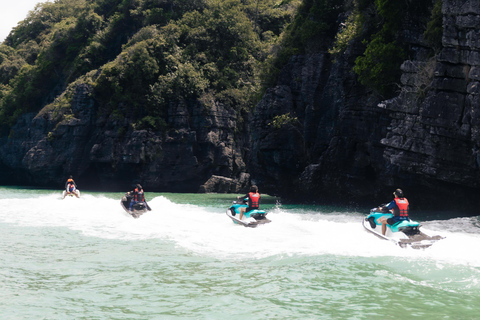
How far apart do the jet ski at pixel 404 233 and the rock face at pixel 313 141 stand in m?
7.66

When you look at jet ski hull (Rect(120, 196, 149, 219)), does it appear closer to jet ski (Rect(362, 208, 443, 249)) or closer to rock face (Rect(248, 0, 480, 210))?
jet ski (Rect(362, 208, 443, 249))

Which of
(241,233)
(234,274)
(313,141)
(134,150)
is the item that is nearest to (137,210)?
(241,233)

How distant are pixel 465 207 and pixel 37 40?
Result: 201 feet

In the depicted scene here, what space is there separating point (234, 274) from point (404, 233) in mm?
6079

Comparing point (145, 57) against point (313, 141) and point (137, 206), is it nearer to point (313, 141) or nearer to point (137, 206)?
point (313, 141)

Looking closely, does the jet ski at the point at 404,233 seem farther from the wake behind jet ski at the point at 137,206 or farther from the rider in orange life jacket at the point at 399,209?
the wake behind jet ski at the point at 137,206

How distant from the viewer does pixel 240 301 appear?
8914 mm

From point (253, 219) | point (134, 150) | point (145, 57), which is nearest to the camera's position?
point (253, 219)

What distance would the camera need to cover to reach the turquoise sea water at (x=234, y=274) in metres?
8.48

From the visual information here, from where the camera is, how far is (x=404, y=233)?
13.9 m

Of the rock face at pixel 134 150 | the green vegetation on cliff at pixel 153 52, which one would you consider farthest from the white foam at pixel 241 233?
the rock face at pixel 134 150

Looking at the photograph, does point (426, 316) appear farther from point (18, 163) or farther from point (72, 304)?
point (18, 163)

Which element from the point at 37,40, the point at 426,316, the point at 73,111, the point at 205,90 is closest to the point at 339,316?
the point at 426,316

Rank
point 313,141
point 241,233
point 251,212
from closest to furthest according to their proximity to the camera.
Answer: point 241,233 < point 251,212 < point 313,141
